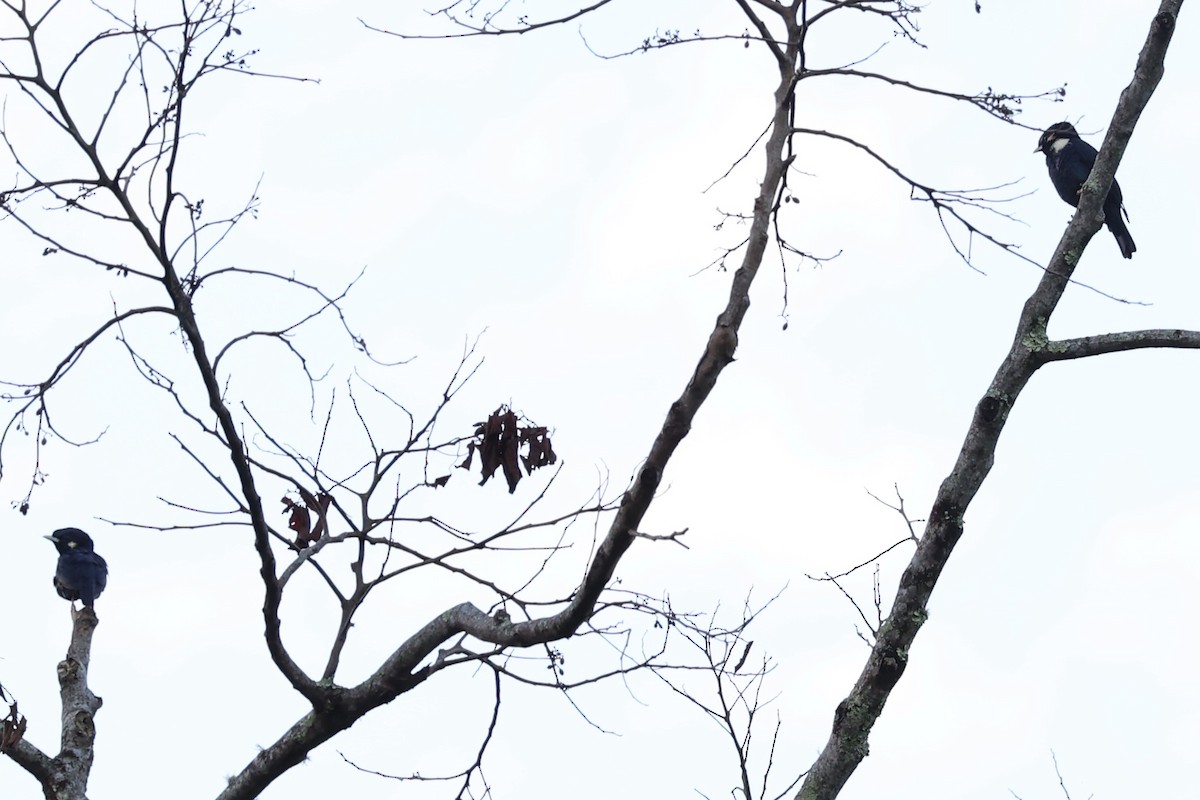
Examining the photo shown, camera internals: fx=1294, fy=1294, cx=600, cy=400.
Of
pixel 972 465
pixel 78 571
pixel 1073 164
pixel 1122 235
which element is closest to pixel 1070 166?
pixel 1073 164

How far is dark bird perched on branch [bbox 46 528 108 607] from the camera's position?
29.2 ft

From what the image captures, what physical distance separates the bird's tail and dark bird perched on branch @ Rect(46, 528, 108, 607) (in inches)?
334

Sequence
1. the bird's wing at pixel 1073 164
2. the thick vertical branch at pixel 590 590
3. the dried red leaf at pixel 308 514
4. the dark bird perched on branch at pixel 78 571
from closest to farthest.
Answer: the thick vertical branch at pixel 590 590, the dried red leaf at pixel 308 514, the dark bird perched on branch at pixel 78 571, the bird's wing at pixel 1073 164

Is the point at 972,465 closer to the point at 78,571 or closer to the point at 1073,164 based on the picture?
the point at 78,571

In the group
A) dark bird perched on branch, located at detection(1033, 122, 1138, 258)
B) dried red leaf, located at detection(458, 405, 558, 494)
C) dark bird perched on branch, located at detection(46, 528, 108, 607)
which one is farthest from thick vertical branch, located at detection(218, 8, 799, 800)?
dark bird perched on branch, located at detection(1033, 122, 1138, 258)

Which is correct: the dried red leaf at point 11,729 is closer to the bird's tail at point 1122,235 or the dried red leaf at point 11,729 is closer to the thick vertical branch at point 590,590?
the thick vertical branch at point 590,590

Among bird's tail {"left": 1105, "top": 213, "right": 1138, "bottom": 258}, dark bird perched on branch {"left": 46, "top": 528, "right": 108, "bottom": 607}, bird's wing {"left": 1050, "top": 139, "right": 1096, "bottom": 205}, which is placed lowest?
dark bird perched on branch {"left": 46, "top": 528, "right": 108, "bottom": 607}

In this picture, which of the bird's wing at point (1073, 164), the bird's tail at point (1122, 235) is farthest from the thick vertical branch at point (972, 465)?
the bird's wing at point (1073, 164)

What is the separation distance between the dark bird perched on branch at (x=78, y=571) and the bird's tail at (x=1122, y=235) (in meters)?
8.48

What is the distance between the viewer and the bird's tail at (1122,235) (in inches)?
429

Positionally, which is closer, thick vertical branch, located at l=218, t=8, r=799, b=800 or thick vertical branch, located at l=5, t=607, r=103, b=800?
thick vertical branch, located at l=218, t=8, r=799, b=800

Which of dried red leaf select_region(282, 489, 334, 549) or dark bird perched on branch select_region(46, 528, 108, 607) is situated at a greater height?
dark bird perched on branch select_region(46, 528, 108, 607)

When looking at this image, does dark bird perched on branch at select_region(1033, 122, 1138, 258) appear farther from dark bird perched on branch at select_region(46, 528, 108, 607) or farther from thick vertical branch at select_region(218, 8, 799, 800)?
dark bird perched on branch at select_region(46, 528, 108, 607)

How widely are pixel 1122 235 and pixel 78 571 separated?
8792mm
